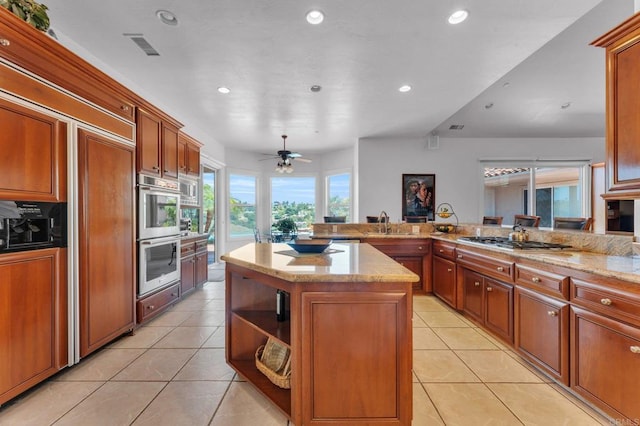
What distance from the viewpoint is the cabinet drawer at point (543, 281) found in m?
1.75

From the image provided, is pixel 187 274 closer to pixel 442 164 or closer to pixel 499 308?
pixel 499 308

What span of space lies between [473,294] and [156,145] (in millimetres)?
3705

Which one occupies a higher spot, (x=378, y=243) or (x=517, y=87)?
(x=517, y=87)

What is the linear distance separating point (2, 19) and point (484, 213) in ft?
23.5

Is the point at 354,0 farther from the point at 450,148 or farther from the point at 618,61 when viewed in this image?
the point at 450,148

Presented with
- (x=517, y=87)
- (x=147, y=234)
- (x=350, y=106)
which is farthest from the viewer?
(x=517, y=87)

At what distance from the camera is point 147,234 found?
276 centimetres

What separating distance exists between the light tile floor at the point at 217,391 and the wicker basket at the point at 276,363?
6.4 inches

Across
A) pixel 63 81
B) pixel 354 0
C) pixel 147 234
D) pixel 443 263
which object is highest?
pixel 354 0

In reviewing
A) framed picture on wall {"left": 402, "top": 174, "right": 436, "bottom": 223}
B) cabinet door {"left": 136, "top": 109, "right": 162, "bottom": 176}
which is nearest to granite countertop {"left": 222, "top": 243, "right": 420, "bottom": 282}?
cabinet door {"left": 136, "top": 109, "right": 162, "bottom": 176}

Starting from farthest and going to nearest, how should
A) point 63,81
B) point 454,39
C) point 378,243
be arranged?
point 378,243 < point 454,39 < point 63,81

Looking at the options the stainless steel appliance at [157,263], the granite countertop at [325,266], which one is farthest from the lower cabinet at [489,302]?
the stainless steel appliance at [157,263]

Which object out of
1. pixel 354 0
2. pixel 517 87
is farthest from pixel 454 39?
pixel 517 87

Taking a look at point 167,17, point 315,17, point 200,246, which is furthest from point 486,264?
point 200,246
